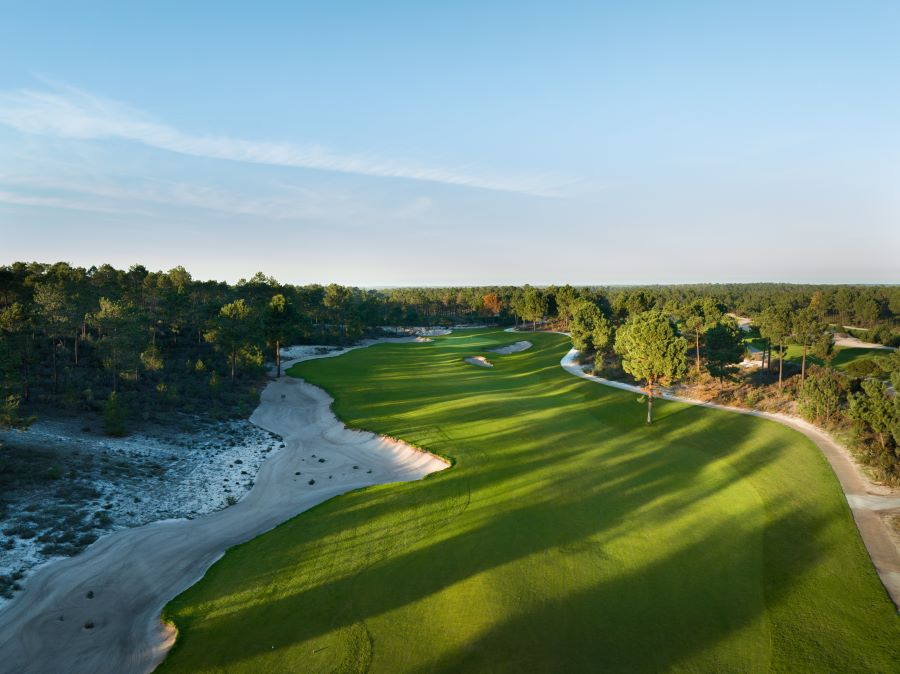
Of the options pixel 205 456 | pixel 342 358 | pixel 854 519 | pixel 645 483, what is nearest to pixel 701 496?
pixel 645 483

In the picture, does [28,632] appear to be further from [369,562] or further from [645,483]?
[645,483]

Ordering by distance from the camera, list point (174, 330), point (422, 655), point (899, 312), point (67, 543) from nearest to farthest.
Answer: point (422, 655)
point (67, 543)
point (174, 330)
point (899, 312)

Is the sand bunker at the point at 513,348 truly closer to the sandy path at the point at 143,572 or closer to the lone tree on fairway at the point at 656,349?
the lone tree on fairway at the point at 656,349

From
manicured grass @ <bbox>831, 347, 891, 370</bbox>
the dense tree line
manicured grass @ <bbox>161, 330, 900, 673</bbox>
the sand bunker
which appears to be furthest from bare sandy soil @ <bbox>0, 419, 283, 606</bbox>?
manicured grass @ <bbox>831, 347, 891, 370</bbox>

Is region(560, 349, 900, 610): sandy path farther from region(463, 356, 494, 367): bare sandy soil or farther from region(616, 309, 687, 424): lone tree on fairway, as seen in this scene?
region(463, 356, 494, 367): bare sandy soil

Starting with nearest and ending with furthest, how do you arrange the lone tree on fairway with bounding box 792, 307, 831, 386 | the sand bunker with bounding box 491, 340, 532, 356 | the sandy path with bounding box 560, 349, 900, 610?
1. the sandy path with bounding box 560, 349, 900, 610
2. the lone tree on fairway with bounding box 792, 307, 831, 386
3. the sand bunker with bounding box 491, 340, 532, 356

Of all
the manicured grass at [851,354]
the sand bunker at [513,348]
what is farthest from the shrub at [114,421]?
the manicured grass at [851,354]

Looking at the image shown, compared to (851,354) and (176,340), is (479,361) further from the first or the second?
(851,354)
